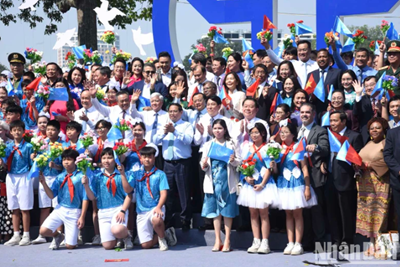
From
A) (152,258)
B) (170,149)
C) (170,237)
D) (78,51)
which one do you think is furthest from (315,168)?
(78,51)

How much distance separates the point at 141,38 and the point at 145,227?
17.0 ft

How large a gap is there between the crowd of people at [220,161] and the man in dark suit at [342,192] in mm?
14

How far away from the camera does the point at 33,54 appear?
10430 millimetres

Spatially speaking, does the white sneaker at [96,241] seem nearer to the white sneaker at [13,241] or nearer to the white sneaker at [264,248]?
the white sneaker at [13,241]

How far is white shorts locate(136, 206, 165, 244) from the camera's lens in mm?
7824

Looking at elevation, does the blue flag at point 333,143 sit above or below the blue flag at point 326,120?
below

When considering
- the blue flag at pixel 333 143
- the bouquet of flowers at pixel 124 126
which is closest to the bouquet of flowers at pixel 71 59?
the bouquet of flowers at pixel 124 126

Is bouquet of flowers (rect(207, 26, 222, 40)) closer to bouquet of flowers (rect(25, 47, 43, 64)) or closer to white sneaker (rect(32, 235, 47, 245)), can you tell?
bouquet of flowers (rect(25, 47, 43, 64))

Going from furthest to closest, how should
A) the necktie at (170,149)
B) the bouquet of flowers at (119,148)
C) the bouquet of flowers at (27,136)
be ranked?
the bouquet of flowers at (27,136), the necktie at (170,149), the bouquet of flowers at (119,148)

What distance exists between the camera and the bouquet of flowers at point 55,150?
7961mm

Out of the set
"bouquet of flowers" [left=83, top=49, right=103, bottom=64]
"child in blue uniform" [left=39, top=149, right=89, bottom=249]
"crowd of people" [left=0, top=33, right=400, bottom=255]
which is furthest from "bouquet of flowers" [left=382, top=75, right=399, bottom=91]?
"bouquet of flowers" [left=83, top=49, right=103, bottom=64]

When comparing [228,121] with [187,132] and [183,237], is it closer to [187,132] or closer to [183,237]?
[187,132]

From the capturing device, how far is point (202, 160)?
25.7 ft

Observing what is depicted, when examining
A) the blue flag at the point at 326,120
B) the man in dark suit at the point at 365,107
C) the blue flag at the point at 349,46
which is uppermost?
the blue flag at the point at 349,46
